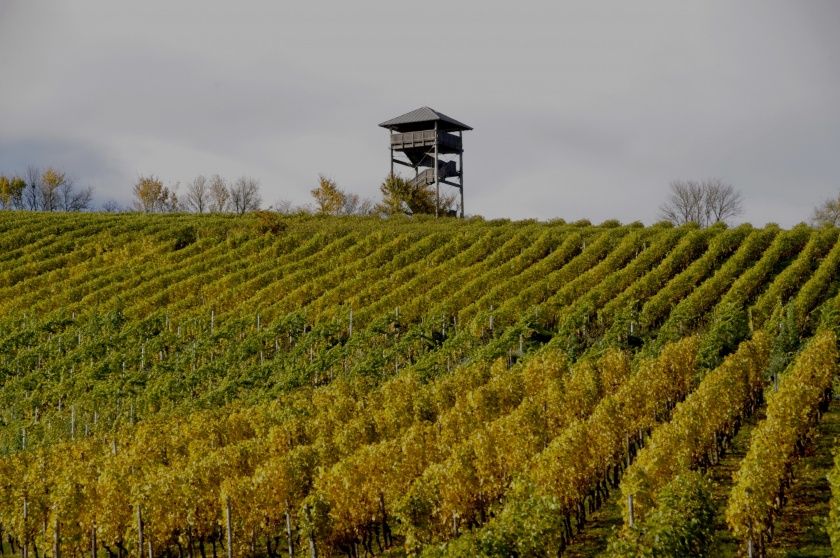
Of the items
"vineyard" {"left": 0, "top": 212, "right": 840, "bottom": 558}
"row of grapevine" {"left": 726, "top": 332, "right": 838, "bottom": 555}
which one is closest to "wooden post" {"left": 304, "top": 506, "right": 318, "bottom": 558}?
"vineyard" {"left": 0, "top": 212, "right": 840, "bottom": 558}

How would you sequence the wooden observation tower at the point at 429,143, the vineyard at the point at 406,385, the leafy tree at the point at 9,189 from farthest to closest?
the leafy tree at the point at 9,189, the wooden observation tower at the point at 429,143, the vineyard at the point at 406,385

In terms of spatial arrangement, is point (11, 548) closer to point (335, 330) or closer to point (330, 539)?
point (330, 539)

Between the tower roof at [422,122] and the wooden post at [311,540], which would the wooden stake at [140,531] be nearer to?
the wooden post at [311,540]

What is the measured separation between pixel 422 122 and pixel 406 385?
4084cm

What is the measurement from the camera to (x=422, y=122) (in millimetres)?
70000

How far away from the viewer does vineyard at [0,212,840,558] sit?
21734 millimetres

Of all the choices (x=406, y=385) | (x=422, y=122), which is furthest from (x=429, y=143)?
(x=406, y=385)

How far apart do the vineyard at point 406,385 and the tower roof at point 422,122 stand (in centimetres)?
977

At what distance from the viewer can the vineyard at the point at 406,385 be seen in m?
21.7

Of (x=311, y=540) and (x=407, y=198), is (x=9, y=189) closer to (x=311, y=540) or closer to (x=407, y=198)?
(x=407, y=198)

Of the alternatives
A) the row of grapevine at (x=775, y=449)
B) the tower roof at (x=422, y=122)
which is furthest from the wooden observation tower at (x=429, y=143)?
the row of grapevine at (x=775, y=449)

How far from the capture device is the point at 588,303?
144 feet

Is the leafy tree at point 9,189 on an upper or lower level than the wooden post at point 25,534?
upper

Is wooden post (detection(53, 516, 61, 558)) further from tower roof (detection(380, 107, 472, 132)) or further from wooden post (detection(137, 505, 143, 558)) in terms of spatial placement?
tower roof (detection(380, 107, 472, 132))
